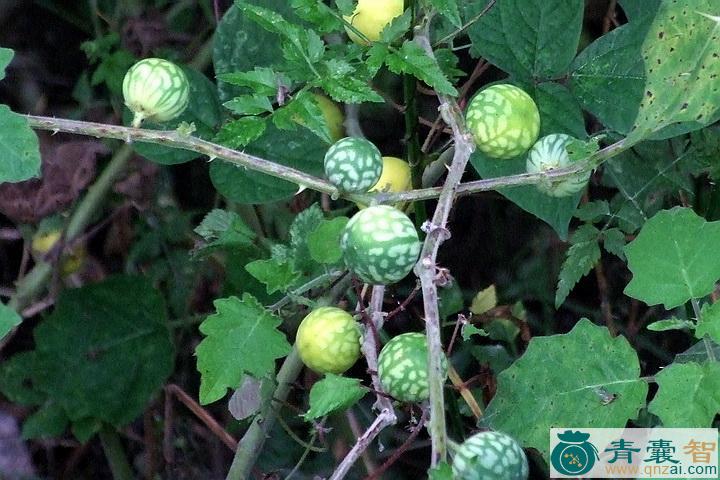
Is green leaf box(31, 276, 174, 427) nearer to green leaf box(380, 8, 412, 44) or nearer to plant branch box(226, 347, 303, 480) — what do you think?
plant branch box(226, 347, 303, 480)

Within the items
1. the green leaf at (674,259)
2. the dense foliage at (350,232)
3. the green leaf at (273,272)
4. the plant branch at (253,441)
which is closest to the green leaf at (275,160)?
the dense foliage at (350,232)

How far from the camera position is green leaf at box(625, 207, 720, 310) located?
1099 mm

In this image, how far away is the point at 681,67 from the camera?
3.21ft

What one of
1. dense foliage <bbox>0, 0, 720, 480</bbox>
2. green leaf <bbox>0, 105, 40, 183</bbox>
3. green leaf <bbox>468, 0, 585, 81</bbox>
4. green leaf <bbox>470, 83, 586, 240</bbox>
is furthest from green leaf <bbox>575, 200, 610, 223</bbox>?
green leaf <bbox>0, 105, 40, 183</bbox>

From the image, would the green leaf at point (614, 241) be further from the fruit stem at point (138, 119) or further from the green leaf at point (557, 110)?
the fruit stem at point (138, 119)

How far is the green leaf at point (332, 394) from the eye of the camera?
951 millimetres

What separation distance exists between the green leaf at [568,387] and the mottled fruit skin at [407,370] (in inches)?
9.0

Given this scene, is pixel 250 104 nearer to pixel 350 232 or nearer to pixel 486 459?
pixel 350 232

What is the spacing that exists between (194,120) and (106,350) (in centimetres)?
57

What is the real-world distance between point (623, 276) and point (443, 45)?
0.78 m

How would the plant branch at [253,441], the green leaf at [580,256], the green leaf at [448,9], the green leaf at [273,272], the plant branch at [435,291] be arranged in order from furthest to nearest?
1. the green leaf at [580,256]
2. the plant branch at [253,441]
3. the green leaf at [273,272]
4. the green leaf at [448,9]
5. the plant branch at [435,291]

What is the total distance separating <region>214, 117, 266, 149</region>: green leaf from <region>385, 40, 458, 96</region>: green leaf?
0.18 m

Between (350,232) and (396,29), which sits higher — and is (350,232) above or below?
below

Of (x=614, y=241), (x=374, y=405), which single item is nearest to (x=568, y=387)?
(x=374, y=405)
